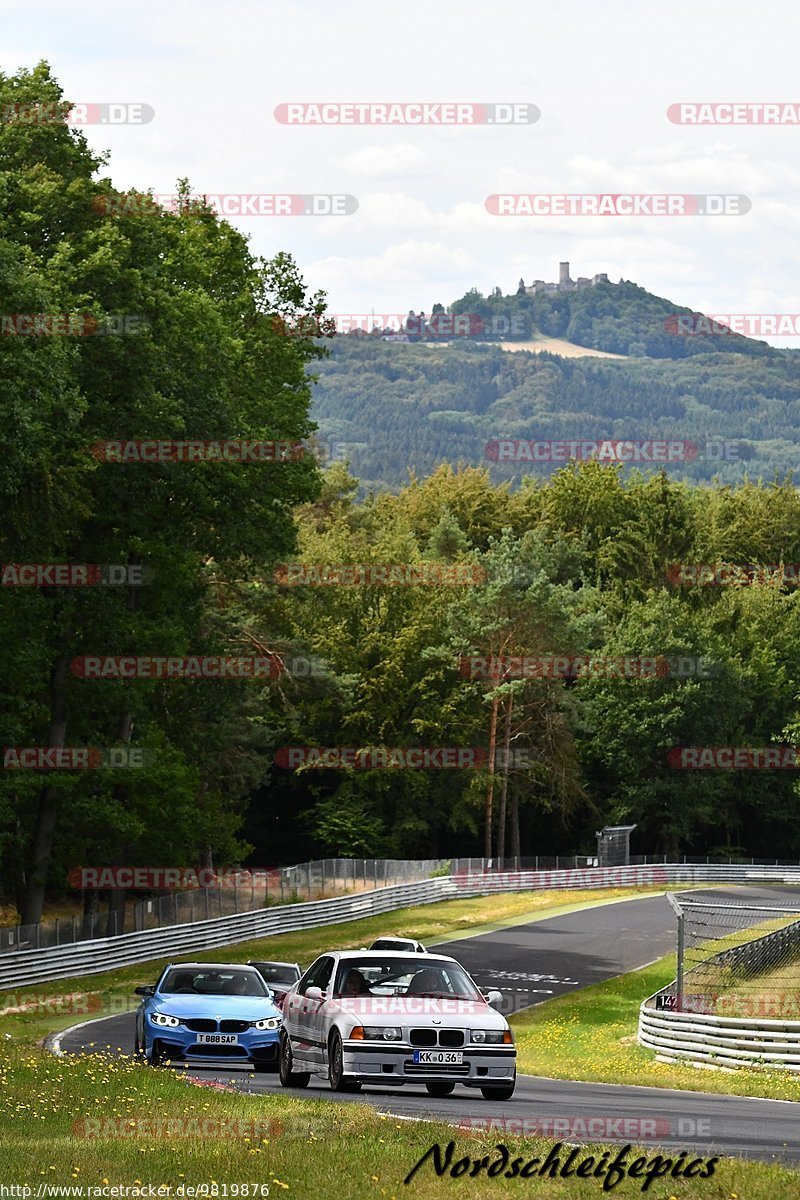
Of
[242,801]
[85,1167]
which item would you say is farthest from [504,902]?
[85,1167]

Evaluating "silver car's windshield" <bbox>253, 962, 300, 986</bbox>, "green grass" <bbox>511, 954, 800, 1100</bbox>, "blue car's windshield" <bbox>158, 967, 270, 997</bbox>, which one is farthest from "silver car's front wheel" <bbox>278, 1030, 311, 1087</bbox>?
"silver car's windshield" <bbox>253, 962, 300, 986</bbox>

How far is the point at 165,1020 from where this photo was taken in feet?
70.2

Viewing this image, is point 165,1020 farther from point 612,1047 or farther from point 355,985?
point 612,1047

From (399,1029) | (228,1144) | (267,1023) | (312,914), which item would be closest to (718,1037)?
(267,1023)

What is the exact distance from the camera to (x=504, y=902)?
2623 inches

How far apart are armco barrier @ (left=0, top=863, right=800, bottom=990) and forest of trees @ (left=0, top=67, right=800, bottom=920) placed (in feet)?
10.4

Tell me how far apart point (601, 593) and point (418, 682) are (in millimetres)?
21081

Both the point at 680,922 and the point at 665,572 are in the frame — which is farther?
the point at 665,572

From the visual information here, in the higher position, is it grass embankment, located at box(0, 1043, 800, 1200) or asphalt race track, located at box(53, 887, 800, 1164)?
grass embankment, located at box(0, 1043, 800, 1200)

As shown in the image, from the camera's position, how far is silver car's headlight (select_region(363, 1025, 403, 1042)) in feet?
55.3

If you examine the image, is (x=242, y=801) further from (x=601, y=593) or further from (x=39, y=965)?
(x=39, y=965)

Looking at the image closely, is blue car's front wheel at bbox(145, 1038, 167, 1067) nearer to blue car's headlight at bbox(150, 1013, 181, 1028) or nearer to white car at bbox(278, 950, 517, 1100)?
blue car's headlight at bbox(150, 1013, 181, 1028)

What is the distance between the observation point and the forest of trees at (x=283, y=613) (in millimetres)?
40125

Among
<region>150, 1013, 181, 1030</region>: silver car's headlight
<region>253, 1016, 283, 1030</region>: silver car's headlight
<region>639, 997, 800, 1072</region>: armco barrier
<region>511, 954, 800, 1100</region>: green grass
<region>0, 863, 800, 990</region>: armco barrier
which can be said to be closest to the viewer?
<region>150, 1013, 181, 1030</region>: silver car's headlight
